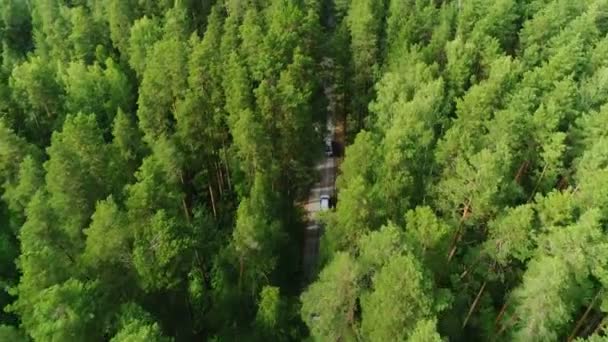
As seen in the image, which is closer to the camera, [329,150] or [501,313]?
[501,313]

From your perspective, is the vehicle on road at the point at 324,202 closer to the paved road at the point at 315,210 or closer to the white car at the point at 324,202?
the white car at the point at 324,202

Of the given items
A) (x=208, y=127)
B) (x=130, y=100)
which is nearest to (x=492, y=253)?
(x=208, y=127)

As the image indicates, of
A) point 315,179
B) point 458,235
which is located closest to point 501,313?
point 458,235

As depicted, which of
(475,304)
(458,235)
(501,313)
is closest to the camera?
(501,313)

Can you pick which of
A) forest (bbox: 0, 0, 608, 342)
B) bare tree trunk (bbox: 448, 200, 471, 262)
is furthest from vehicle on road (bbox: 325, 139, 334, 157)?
bare tree trunk (bbox: 448, 200, 471, 262)

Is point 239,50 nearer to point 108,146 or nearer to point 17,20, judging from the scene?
point 108,146

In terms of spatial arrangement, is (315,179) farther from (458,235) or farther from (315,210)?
(458,235)
